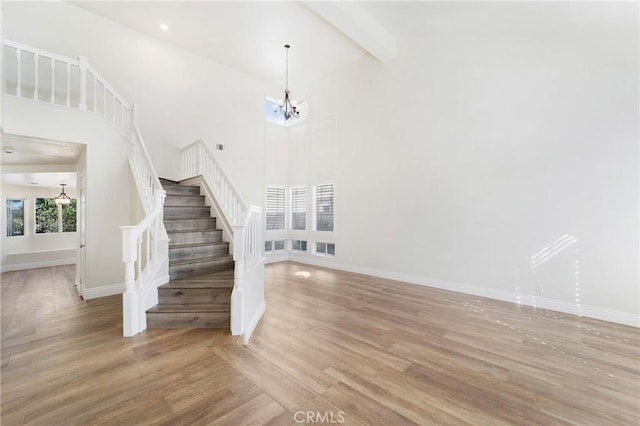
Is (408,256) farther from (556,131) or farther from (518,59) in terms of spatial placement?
(518,59)

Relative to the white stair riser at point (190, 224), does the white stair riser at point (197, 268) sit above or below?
below

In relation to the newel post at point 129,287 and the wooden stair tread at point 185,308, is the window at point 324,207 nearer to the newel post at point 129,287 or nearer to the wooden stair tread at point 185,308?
the wooden stair tread at point 185,308

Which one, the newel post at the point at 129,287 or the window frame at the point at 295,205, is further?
the window frame at the point at 295,205

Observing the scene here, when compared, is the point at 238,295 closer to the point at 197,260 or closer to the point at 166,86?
the point at 197,260

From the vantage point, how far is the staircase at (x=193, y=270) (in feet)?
10.5

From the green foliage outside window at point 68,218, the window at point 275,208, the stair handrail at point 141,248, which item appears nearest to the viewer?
the stair handrail at point 141,248

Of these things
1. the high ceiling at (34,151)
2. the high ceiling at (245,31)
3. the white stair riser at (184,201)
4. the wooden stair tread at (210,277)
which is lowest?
the wooden stair tread at (210,277)

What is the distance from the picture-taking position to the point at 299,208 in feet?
25.7

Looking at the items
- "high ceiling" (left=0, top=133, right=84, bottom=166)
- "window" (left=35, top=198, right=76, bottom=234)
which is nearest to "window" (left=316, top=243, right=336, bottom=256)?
"high ceiling" (left=0, top=133, right=84, bottom=166)

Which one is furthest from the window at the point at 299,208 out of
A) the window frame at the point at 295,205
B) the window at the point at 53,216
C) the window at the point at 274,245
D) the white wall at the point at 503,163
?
the window at the point at 53,216

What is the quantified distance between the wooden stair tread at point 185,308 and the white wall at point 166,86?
152 inches

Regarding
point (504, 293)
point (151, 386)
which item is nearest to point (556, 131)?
point (504, 293)

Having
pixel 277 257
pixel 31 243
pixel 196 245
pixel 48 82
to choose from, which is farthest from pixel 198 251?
pixel 31 243

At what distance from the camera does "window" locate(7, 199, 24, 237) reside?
312 inches
